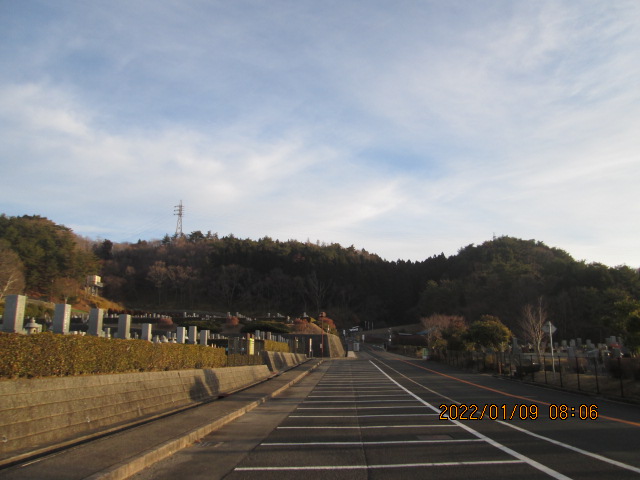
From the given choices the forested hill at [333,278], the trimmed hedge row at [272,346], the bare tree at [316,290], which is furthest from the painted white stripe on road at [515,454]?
the bare tree at [316,290]

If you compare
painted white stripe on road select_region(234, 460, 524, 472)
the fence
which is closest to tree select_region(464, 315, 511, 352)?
the fence

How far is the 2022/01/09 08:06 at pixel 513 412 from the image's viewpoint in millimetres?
12172

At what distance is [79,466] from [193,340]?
13.1 m

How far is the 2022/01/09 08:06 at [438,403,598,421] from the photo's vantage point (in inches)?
479

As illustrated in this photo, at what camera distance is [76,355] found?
866 centimetres

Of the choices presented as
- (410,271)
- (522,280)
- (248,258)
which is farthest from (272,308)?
(522,280)

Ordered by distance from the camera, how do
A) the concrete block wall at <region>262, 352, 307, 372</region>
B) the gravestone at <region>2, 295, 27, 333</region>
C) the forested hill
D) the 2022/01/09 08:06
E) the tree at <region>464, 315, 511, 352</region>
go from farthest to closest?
the forested hill < the tree at <region>464, 315, 511, 352</region> < the concrete block wall at <region>262, 352, 307, 372</region> < the 2022/01/09 08:06 < the gravestone at <region>2, 295, 27, 333</region>

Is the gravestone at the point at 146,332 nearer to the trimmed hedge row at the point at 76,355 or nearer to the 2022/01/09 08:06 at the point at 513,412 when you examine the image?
the trimmed hedge row at the point at 76,355

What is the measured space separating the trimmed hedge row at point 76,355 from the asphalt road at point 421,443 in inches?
97.1

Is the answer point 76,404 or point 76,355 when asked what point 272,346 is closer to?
point 76,355

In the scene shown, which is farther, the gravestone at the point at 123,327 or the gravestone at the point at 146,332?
the gravestone at the point at 146,332

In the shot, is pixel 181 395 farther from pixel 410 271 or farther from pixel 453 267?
pixel 410 271

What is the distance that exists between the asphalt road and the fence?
Answer: 7.27 feet

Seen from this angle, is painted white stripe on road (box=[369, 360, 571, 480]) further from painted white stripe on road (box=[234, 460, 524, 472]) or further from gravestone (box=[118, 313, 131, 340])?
gravestone (box=[118, 313, 131, 340])
